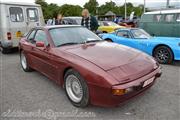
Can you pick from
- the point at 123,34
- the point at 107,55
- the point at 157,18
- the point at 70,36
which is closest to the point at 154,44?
the point at 123,34

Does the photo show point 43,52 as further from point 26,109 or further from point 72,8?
point 72,8

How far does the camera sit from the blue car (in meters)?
5.73

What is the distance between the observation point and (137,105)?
329 cm

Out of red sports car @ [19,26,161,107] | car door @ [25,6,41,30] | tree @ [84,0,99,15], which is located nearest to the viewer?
red sports car @ [19,26,161,107]

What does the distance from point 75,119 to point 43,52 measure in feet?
5.55

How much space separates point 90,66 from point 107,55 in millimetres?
513

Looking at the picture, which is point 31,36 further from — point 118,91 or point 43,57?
point 118,91

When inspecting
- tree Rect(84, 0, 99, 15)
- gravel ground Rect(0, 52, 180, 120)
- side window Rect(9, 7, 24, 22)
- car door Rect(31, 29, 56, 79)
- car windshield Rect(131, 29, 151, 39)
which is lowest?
gravel ground Rect(0, 52, 180, 120)

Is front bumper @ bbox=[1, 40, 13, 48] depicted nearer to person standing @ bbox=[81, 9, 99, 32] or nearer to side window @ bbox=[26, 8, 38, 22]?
side window @ bbox=[26, 8, 38, 22]

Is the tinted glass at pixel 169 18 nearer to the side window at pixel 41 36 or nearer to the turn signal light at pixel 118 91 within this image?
the side window at pixel 41 36

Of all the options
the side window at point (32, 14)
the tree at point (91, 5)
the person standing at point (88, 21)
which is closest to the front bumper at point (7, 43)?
the side window at point (32, 14)

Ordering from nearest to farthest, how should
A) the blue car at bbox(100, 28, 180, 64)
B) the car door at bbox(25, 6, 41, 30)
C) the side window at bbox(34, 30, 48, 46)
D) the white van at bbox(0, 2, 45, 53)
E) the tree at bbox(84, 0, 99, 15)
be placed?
the side window at bbox(34, 30, 48, 46)
the blue car at bbox(100, 28, 180, 64)
the white van at bbox(0, 2, 45, 53)
the car door at bbox(25, 6, 41, 30)
the tree at bbox(84, 0, 99, 15)

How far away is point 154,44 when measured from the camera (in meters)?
6.12

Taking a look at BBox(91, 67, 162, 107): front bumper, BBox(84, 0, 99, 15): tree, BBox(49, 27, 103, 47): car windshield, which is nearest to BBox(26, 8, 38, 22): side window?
BBox(49, 27, 103, 47): car windshield
